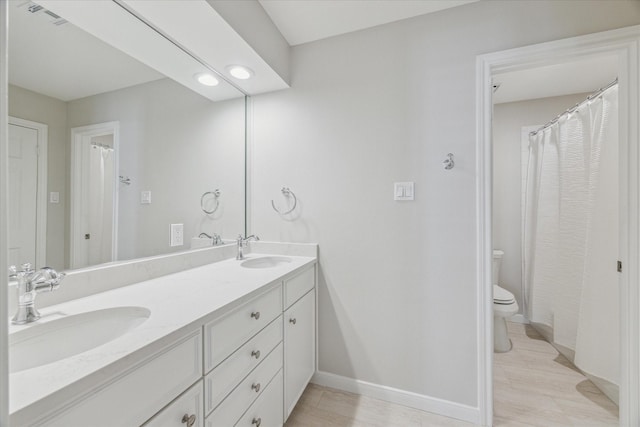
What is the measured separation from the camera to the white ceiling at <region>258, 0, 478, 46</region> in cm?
155

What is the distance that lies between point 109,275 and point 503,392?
2423 millimetres

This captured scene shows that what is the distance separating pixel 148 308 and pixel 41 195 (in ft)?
1.90

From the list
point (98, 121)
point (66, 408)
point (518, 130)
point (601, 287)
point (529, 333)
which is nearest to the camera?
point (66, 408)

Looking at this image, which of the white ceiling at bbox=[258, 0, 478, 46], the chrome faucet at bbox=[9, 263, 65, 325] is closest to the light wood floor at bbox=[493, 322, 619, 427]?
the chrome faucet at bbox=[9, 263, 65, 325]

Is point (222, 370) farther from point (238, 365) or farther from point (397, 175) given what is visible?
point (397, 175)

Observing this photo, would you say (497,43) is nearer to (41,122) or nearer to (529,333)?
(41,122)

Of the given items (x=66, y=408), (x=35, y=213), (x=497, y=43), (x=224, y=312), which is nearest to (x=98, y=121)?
(x=35, y=213)

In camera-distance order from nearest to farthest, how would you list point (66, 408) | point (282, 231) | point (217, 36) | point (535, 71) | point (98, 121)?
1. point (66, 408)
2. point (98, 121)
3. point (217, 36)
4. point (282, 231)
5. point (535, 71)

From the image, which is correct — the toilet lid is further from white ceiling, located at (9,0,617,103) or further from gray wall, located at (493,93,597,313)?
white ceiling, located at (9,0,617,103)

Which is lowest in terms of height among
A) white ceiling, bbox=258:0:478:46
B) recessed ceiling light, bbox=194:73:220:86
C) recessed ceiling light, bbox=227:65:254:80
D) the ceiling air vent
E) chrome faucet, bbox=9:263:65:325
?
chrome faucet, bbox=9:263:65:325

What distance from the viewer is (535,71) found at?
7.32ft

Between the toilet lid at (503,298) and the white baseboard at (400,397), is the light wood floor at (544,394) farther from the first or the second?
the toilet lid at (503,298)

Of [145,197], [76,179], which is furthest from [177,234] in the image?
[76,179]

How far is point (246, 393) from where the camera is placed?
1.09 m
